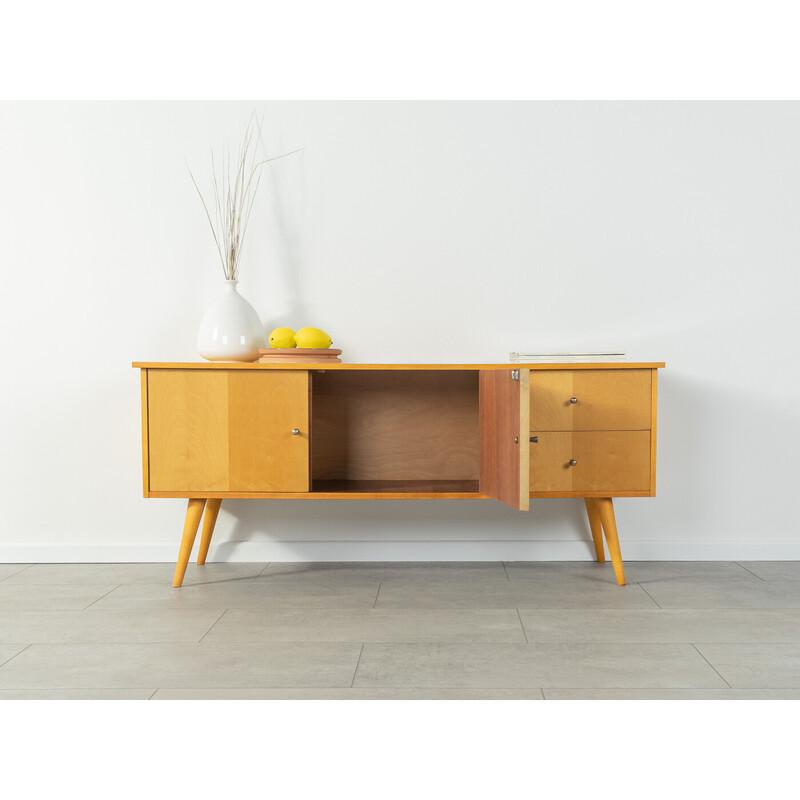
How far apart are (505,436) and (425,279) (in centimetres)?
71

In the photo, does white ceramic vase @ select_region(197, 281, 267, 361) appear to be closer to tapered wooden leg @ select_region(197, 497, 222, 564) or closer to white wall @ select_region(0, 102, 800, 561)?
white wall @ select_region(0, 102, 800, 561)

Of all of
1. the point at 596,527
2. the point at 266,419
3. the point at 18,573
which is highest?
the point at 266,419

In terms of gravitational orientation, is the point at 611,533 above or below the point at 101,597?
above

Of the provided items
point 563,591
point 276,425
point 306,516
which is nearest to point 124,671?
point 276,425

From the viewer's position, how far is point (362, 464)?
2.53m

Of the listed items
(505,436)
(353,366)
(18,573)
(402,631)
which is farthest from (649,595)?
(18,573)

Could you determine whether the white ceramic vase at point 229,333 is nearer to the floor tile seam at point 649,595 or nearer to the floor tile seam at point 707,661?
the floor tile seam at point 649,595

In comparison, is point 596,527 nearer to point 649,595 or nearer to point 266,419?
point 649,595

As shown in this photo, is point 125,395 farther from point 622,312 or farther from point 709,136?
point 709,136

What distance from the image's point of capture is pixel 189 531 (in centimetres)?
225

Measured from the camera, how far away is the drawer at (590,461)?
2191mm

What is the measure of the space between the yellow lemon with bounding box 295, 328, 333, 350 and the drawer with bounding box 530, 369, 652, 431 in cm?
62

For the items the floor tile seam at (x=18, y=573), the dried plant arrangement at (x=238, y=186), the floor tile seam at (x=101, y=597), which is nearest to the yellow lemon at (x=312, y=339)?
the dried plant arrangement at (x=238, y=186)

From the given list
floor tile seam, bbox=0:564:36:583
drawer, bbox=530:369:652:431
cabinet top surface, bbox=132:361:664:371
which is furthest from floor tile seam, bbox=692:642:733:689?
floor tile seam, bbox=0:564:36:583
